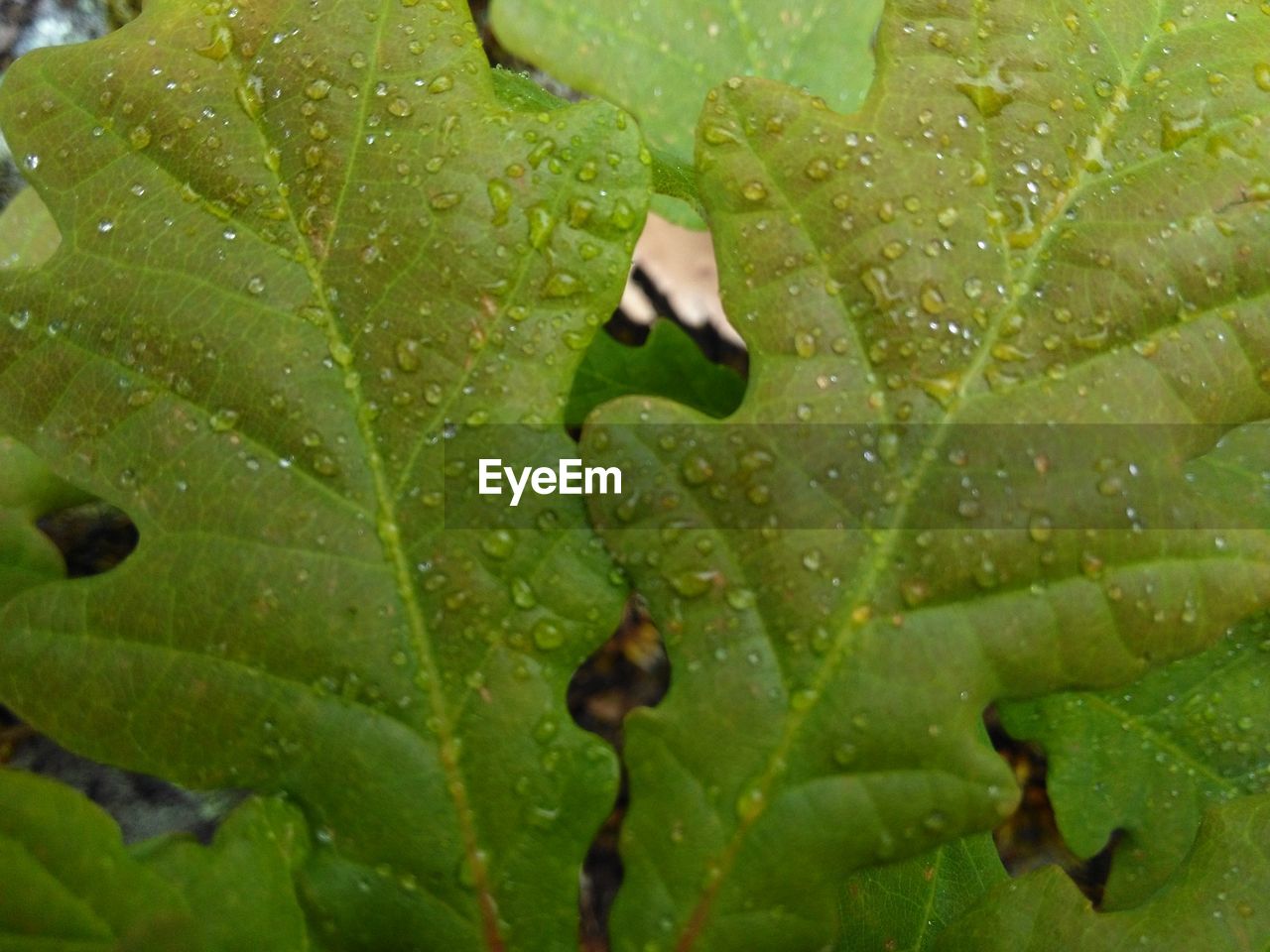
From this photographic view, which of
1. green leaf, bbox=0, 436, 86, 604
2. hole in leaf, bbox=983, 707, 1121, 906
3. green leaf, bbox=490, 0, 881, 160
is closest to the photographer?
green leaf, bbox=0, 436, 86, 604

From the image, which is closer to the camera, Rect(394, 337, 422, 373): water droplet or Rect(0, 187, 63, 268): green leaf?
Rect(394, 337, 422, 373): water droplet

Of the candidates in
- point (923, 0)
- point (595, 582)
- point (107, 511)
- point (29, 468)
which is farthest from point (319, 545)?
point (107, 511)

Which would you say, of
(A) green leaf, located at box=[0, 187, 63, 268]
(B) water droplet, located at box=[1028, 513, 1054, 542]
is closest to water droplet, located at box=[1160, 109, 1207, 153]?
(B) water droplet, located at box=[1028, 513, 1054, 542]

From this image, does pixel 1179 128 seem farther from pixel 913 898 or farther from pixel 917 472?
pixel 913 898

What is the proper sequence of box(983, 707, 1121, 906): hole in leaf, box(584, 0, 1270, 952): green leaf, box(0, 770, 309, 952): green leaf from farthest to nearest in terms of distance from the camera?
box(983, 707, 1121, 906): hole in leaf
box(584, 0, 1270, 952): green leaf
box(0, 770, 309, 952): green leaf

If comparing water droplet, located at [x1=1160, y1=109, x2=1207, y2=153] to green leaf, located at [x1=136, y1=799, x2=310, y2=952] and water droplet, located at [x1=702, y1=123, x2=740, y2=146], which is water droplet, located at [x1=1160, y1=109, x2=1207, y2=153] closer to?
water droplet, located at [x1=702, y1=123, x2=740, y2=146]

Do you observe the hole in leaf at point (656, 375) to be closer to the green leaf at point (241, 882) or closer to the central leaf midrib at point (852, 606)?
the central leaf midrib at point (852, 606)
